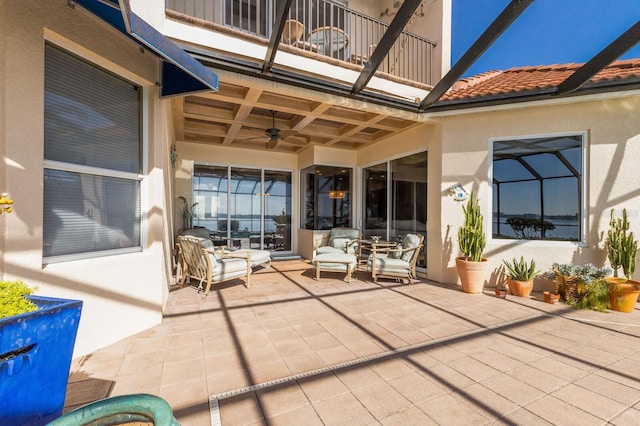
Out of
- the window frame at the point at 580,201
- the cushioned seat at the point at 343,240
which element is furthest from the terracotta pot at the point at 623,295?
the cushioned seat at the point at 343,240

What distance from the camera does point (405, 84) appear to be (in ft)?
17.5

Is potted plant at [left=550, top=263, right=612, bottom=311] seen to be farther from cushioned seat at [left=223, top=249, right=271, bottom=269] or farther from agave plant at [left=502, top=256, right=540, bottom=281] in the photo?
cushioned seat at [left=223, top=249, right=271, bottom=269]

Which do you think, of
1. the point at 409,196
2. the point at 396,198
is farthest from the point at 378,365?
the point at 396,198

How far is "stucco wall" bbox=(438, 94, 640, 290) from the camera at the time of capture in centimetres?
444

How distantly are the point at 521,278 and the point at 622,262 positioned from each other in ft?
4.28

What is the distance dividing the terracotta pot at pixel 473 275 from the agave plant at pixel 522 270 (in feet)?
1.42

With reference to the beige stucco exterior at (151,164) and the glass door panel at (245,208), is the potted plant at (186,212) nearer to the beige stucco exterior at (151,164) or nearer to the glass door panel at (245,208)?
the beige stucco exterior at (151,164)

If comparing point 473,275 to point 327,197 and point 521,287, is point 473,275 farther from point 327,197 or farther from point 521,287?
point 327,197

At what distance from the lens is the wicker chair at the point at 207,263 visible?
4.47 metres

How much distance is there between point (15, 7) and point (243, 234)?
243 inches

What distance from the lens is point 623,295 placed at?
382cm

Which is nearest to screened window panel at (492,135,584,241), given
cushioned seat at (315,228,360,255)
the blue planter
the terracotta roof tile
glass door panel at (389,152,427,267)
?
the terracotta roof tile

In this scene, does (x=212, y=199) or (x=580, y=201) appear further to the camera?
(x=212, y=199)

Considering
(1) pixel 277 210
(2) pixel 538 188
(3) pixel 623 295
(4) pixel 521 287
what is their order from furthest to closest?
(1) pixel 277 210 < (2) pixel 538 188 < (4) pixel 521 287 < (3) pixel 623 295
